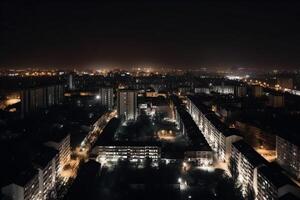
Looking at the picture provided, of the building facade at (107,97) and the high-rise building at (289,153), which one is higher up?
the building facade at (107,97)

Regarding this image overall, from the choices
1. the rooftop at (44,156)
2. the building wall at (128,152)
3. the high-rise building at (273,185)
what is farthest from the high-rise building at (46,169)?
the high-rise building at (273,185)

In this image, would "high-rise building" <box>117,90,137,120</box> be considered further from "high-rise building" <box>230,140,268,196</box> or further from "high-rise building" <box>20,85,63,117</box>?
"high-rise building" <box>230,140,268,196</box>

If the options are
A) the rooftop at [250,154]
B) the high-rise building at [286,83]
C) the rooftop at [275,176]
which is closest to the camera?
the rooftop at [275,176]

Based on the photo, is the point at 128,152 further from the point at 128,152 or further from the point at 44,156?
the point at 44,156

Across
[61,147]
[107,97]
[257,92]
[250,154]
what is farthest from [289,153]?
[257,92]

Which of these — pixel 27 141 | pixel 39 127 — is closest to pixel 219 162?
pixel 27 141

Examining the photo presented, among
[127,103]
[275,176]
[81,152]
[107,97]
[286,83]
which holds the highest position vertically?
[286,83]

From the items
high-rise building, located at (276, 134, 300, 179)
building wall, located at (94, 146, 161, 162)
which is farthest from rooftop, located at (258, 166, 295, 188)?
building wall, located at (94, 146, 161, 162)

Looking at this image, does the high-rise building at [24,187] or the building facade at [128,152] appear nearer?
the high-rise building at [24,187]

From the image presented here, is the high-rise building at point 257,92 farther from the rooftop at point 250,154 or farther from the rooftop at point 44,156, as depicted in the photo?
the rooftop at point 44,156

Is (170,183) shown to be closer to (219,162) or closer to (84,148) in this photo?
(219,162)
